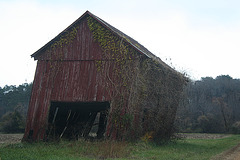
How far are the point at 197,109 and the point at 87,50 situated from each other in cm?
4092

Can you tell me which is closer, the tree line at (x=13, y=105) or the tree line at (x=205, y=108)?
the tree line at (x=13, y=105)

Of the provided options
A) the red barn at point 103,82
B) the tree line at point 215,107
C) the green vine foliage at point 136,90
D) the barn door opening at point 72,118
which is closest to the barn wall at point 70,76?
the red barn at point 103,82

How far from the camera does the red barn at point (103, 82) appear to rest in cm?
1286

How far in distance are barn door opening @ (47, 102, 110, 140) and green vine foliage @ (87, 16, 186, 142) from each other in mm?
1945

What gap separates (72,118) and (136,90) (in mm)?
6114

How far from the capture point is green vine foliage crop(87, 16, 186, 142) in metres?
12.6

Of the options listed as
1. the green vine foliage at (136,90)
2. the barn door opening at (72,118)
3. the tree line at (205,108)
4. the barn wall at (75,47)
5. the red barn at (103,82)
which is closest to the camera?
the green vine foliage at (136,90)

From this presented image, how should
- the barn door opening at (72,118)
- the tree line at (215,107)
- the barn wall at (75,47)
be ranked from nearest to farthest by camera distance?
the barn wall at (75,47)
the barn door opening at (72,118)
the tree line at (215,107)

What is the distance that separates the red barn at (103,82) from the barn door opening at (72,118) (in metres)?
0.11

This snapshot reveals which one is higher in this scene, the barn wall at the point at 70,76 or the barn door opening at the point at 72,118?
the barn wall at the point at 70,76

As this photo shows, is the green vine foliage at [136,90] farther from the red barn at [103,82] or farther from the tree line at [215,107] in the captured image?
the tree line at [215,107]

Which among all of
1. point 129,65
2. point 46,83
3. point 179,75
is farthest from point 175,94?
point 46,83

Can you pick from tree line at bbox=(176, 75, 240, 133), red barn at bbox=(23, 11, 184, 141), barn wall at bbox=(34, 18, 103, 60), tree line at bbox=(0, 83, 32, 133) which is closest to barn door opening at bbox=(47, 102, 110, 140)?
red barn at bbox=(23, 11, 184, 141)

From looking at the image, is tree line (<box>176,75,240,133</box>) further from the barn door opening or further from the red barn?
the red barn
